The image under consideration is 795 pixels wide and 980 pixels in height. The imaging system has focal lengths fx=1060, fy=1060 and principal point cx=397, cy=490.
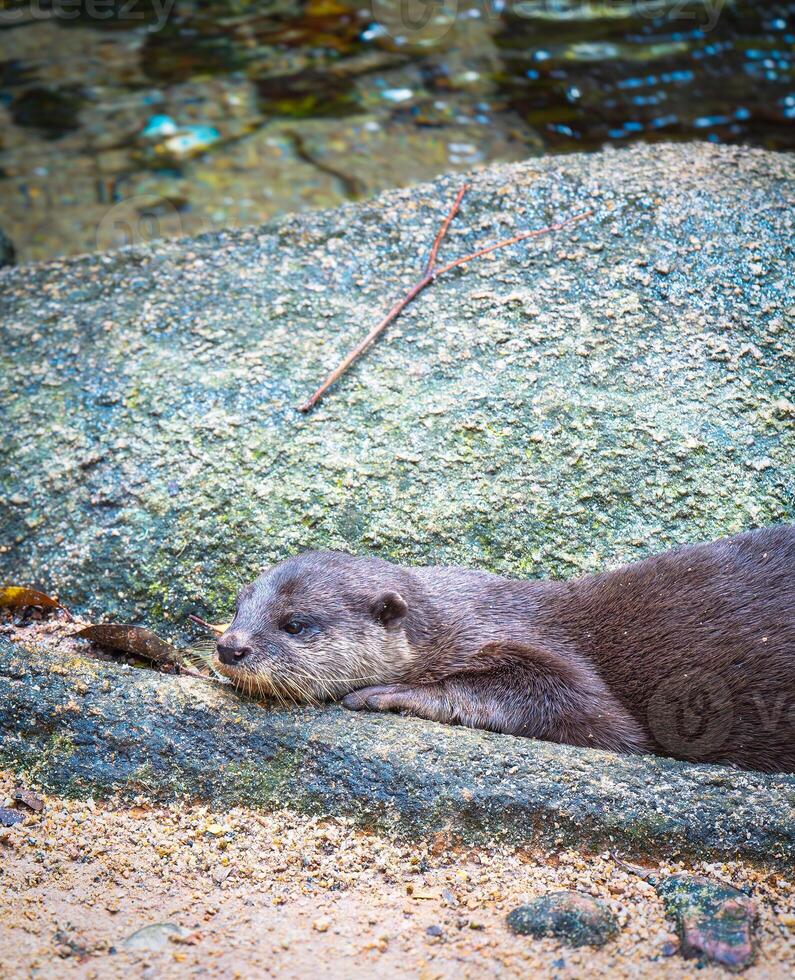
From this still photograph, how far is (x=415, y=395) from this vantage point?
139 inches

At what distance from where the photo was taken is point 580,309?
144 inches

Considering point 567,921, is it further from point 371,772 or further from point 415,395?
point 415,395

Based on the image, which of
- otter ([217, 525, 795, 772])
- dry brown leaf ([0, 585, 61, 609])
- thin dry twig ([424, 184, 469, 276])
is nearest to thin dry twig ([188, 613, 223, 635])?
otter ([217, 525, 795, 772])

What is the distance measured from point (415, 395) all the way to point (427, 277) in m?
0.55

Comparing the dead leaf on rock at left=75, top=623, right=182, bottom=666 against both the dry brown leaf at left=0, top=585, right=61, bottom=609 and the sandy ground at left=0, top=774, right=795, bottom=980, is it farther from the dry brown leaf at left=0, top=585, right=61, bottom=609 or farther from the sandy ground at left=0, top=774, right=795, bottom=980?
the sandy ground at left=0, top=774, right=795, bottom=980

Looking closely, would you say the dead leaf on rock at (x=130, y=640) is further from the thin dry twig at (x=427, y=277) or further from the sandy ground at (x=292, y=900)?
the thin dry twig at (x=427, y=277)

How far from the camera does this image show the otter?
273 centimetres

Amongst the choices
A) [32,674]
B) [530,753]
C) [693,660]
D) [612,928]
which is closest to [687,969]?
[612,928]

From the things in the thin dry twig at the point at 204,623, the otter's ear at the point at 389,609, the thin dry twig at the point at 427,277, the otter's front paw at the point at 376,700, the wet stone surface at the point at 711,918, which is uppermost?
the thin dry twig at the point at 427,277

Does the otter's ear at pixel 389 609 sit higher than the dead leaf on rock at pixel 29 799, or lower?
lower

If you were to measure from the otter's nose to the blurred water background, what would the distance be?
15.4 feet

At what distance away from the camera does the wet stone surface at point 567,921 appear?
2.00 meters

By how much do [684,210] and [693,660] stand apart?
1.87 metres

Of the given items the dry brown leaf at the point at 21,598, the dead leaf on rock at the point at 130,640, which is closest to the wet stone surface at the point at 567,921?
the dead leaf on rock at the point at 130,640
